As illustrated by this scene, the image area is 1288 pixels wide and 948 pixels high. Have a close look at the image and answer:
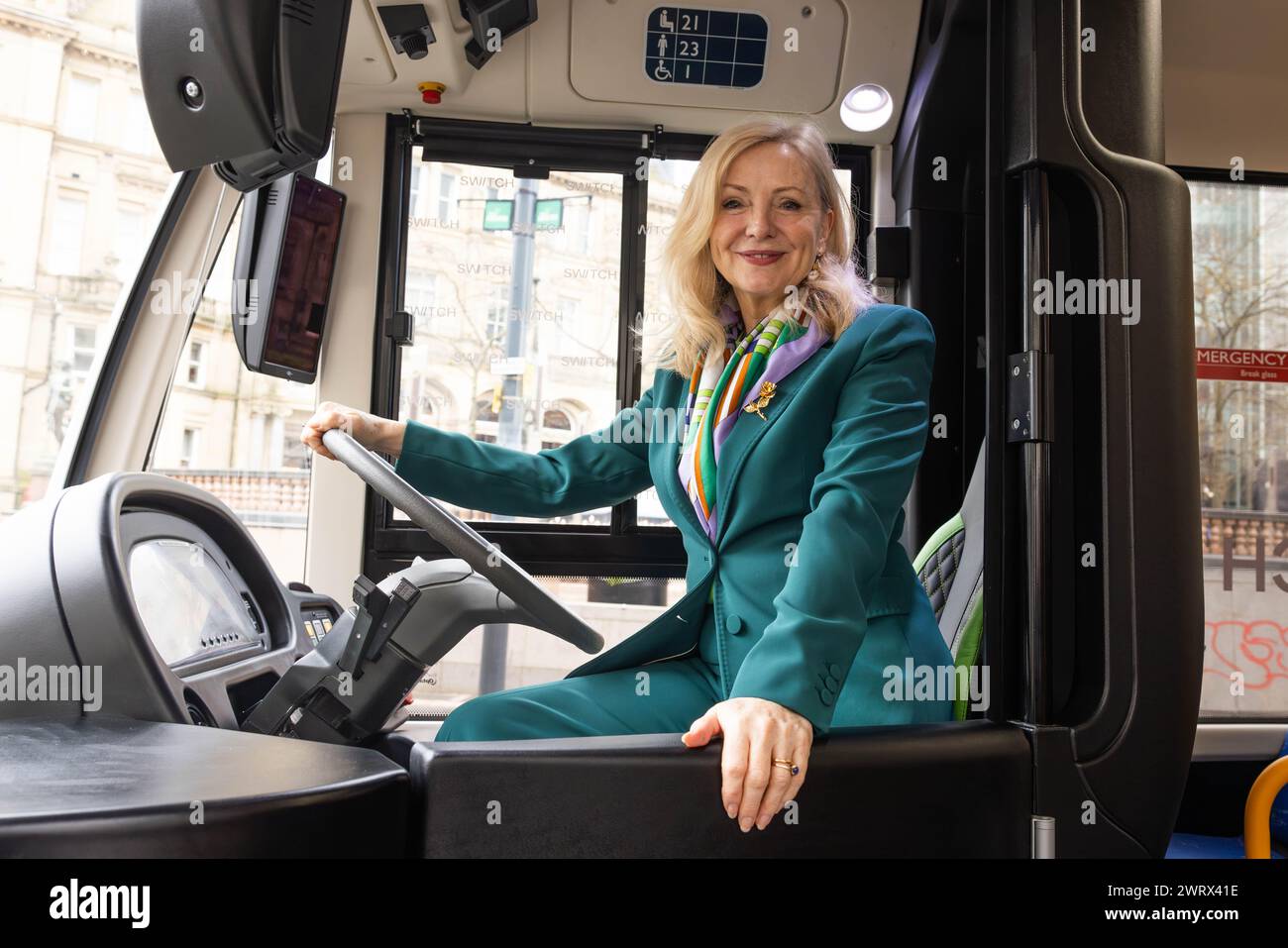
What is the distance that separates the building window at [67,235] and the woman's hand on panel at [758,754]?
1.51m

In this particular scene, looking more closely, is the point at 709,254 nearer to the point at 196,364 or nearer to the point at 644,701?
the point at 644,701

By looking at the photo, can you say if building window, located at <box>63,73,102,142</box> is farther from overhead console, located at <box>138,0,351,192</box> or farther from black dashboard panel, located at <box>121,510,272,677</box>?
overhead console, located at <box>138,0,351,192</box>

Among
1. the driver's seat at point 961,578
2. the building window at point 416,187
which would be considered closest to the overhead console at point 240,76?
the driver's seat at point 961,578

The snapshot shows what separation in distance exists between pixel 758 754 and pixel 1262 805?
5.23 ft

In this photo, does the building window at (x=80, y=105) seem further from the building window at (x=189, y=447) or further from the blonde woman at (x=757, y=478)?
the blonde woman at (x=757, y=478)

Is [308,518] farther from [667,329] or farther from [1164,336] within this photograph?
[1164,336]

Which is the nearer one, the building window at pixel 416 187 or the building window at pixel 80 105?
the building window at pixel 80 105

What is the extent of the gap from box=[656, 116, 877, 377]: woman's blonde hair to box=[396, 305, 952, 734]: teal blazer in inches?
4.1

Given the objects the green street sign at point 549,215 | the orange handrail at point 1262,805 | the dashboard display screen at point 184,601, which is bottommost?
the orange handrail at point 1262,805

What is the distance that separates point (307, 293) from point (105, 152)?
16.3 inches

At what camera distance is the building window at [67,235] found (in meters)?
1.71

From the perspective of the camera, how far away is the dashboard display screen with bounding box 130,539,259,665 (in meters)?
1.32

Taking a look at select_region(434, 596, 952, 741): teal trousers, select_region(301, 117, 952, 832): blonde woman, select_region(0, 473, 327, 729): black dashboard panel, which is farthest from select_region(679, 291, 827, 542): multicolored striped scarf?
select_region(0, 473, 327, 729): black dashboard panel
